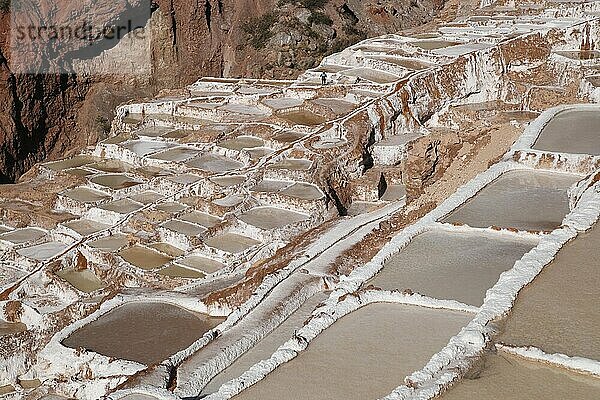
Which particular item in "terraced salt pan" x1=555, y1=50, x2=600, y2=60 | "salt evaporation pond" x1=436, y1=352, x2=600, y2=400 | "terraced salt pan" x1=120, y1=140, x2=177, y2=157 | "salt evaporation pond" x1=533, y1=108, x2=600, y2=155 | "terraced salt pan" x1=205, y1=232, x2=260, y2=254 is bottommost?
"terraced salt pan" x1=205, y1=232, x2=260, y2=254

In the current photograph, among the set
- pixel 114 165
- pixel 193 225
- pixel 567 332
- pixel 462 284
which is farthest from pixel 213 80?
pixel 567 332

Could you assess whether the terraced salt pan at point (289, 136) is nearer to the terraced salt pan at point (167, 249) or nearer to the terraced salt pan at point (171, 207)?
the terraced salt pan at point (171, 207)

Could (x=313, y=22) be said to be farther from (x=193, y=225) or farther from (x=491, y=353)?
(x=491, y=353)

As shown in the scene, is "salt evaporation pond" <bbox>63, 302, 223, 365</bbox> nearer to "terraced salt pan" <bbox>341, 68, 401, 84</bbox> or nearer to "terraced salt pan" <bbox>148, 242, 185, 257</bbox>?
"terraced salt pan" <bbox>148, 242, 185, 257</bbox>

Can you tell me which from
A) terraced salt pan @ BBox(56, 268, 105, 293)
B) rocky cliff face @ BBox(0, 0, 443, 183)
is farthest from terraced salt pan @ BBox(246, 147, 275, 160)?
rocky cliff face @ BBox(0, 0, 443, 183)

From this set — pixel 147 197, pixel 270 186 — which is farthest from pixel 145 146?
pixel 270 186

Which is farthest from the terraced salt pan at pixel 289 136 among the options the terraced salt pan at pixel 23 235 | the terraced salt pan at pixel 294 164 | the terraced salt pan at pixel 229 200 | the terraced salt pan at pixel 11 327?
the terraced salt pan at pixel 11 327

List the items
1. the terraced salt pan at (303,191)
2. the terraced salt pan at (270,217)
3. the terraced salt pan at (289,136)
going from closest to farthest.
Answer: the terraced salt pan at (270,217) < the terraced salt pan at (303,191) < the terraced salt pan at (289,136)
